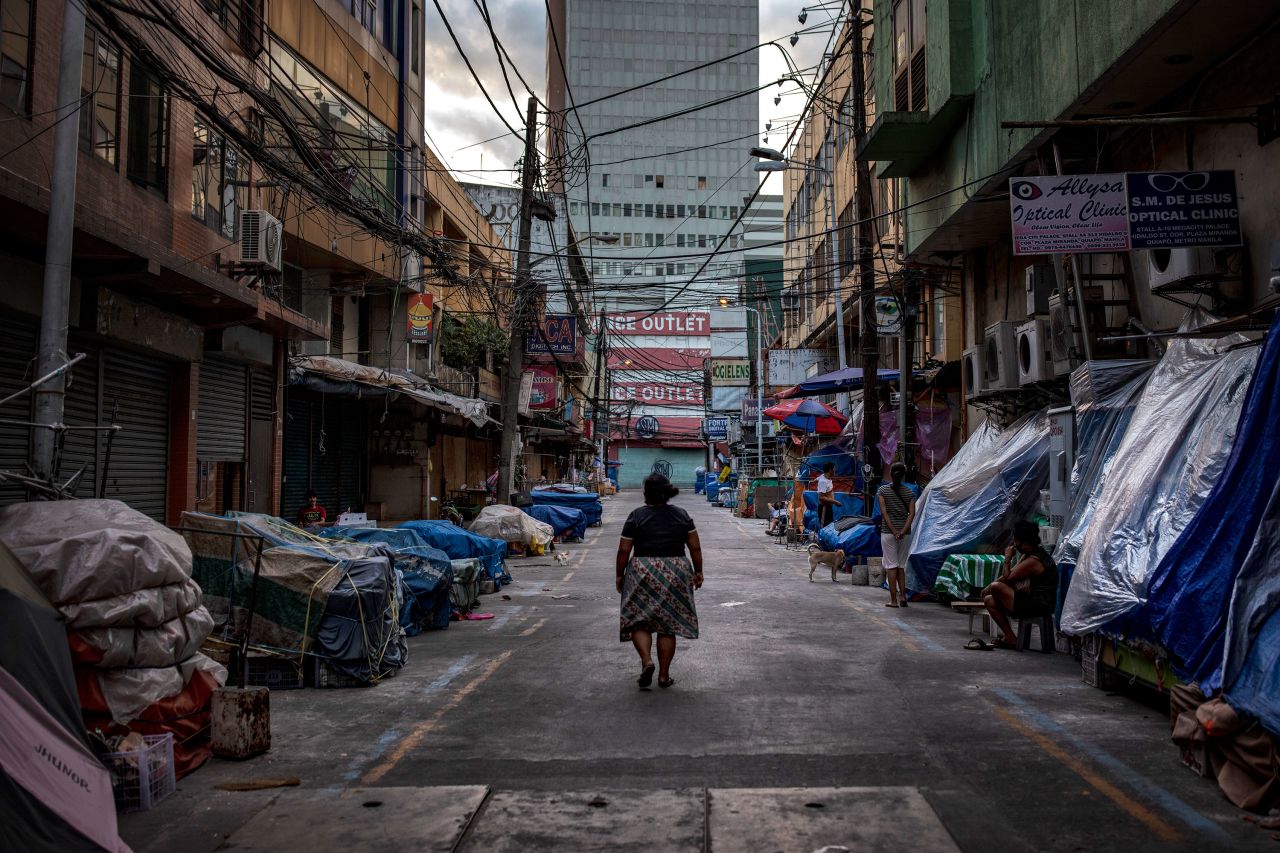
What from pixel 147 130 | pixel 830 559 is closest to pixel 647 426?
pixel 830 559

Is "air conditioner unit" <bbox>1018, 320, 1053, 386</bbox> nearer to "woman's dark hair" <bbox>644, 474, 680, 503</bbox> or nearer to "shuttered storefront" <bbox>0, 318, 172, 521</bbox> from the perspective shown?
"woman's dark hair" <bbox>644, 474, 680, 503</bbox>

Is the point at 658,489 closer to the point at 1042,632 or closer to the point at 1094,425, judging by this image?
the point at 1042,632

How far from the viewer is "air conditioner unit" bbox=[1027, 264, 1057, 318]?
48.4ft

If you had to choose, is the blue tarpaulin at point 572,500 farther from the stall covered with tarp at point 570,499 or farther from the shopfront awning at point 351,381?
the shopfront awning at point 351,381

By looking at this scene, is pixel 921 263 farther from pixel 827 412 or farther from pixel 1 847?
pixel 1 847

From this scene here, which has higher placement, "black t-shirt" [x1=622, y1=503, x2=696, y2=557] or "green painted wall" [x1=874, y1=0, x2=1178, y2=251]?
"green painted wall" [x1=874, y1=0, x2=1178, y2=251]

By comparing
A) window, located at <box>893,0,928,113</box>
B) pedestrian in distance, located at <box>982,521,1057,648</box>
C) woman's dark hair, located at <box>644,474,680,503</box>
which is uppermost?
window, located at <box>893,0,928,113</box>

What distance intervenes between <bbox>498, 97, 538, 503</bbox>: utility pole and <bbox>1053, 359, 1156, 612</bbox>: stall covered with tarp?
1243 centimetres

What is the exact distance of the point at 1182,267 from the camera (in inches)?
418

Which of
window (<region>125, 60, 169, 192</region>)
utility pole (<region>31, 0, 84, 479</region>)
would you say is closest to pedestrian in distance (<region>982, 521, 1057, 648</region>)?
utility pole (<region>31, 0, 84, 479</region>)

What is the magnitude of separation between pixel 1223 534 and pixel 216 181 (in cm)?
1390

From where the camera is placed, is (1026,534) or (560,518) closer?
(1026,534)

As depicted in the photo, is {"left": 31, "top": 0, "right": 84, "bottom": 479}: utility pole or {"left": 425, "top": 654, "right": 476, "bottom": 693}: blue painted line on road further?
{"left": 425, "top": 654, "right": 476, "bottom": 693}: blue painted line on road

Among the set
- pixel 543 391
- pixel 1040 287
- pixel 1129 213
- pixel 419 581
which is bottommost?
pixel 419 581
